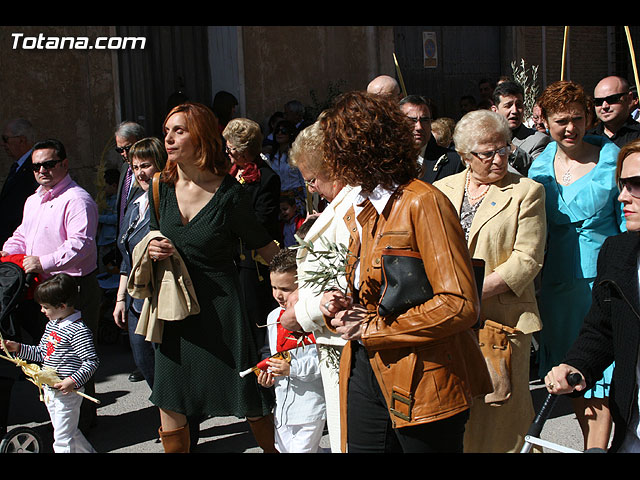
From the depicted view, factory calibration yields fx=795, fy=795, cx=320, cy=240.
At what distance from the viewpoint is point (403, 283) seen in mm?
2770

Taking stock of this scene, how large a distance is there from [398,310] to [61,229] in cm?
341

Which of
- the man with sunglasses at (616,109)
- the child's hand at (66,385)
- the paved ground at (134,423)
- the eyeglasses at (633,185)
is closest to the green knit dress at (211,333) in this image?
the child's hand at (66,385)

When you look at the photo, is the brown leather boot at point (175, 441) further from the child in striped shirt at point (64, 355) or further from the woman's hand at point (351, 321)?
the woman's hand at point (351, 321)

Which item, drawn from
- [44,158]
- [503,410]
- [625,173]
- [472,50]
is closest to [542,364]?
[503,410]

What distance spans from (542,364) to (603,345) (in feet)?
6.65

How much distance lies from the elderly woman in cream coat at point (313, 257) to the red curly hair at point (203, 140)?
66 cm

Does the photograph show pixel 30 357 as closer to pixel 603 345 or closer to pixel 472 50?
pixel 603 345

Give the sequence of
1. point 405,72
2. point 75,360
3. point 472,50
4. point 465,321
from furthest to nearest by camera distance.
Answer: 1. point 472,50
2. point 405,72
3. point 75,360
4. point 465,321

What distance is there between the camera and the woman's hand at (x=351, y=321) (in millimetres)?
2836

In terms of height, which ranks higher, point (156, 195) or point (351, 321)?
point (156, 195)

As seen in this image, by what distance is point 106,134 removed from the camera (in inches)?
411

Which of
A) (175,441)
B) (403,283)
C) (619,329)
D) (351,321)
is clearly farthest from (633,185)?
(175,441)

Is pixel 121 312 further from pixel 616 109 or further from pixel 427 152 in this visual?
pixel 616 109

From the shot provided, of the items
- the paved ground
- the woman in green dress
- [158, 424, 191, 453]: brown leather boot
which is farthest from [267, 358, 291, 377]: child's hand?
the paved ground
